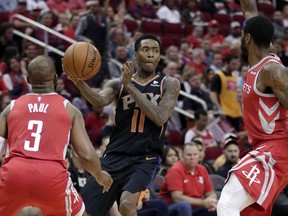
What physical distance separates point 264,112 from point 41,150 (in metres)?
2.01

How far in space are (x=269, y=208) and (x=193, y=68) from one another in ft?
30.4

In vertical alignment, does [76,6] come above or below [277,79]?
below

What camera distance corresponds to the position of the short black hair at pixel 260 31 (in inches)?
284

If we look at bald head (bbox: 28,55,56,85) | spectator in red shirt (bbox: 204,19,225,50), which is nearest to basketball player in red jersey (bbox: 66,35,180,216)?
bald head (bbox: 28,55,56,85)

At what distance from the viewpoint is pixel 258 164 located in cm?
705

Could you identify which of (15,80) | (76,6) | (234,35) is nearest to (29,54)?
(15,80)

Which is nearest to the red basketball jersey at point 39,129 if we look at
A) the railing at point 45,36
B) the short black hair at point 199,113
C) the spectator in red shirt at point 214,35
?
the short black hair at point 199,113

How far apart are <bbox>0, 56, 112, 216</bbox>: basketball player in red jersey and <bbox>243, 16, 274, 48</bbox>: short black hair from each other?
5.76ft

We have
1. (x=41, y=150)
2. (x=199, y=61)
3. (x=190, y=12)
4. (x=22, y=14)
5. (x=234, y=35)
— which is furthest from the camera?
(x=190, y=12)

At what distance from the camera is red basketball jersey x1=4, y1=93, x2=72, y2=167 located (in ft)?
21.8

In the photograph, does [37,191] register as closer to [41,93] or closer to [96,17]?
[41,93]

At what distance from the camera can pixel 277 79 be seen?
6.90m

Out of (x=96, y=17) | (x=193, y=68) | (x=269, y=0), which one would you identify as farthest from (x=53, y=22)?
(x=269, y=0)

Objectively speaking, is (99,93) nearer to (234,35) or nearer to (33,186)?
(33,186)
